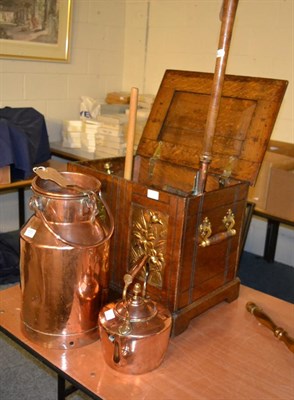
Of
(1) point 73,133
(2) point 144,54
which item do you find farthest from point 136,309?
(2) point 144,54

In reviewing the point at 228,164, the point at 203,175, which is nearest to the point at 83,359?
the point at 203,175

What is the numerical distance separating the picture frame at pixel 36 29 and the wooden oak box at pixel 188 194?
1.98 metres

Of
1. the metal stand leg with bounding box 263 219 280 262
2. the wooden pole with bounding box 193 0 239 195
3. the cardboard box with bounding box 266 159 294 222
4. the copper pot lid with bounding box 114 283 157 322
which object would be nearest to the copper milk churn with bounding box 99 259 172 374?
the copper pot lid with bounding box 114 283 157 322

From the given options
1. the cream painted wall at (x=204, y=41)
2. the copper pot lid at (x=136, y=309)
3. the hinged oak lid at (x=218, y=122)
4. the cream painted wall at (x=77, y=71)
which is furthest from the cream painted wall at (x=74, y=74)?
the copper pot lid at (x=136, y=309)

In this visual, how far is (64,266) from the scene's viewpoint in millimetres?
968

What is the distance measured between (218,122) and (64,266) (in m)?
0.64

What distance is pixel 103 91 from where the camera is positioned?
3.85 m

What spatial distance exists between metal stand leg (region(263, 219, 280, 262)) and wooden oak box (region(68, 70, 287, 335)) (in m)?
1.89

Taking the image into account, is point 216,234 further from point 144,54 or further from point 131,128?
point 144,54

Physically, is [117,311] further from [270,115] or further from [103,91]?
[103,91]

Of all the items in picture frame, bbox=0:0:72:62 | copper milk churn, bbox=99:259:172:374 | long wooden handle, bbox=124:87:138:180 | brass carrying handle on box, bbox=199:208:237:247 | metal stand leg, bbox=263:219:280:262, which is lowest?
metal stand leg, bbox=263:219:280:262

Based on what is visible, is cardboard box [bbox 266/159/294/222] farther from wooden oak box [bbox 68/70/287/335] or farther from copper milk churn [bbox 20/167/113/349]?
copper milk churn [bbox 20/167/113/349]

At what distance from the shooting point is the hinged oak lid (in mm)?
1236

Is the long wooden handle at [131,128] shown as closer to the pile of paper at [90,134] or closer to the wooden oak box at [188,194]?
the wooden oak box at [188,194]
